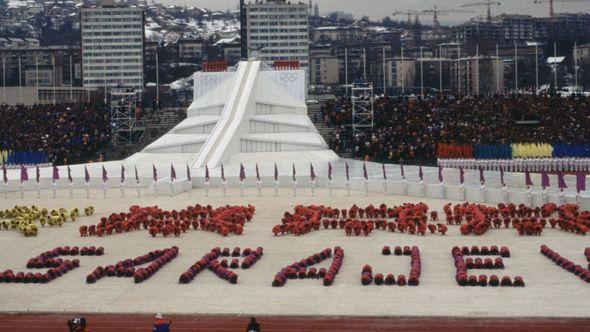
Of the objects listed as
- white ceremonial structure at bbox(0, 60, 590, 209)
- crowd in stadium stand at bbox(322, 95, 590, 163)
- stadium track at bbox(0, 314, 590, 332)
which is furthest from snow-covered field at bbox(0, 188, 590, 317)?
crowd in stadium stand at bbox(322, 95, 590, 163)

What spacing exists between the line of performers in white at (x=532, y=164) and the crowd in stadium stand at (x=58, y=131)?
79.0ft

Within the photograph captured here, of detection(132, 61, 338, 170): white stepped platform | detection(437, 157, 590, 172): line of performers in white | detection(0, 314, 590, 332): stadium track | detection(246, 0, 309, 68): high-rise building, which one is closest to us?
detection(0, 314, 590, 332): stadium track

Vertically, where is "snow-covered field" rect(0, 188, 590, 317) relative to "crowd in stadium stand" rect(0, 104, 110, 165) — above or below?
below

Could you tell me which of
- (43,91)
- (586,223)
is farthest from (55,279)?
(43,91)

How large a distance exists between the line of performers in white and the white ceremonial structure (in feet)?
17.7

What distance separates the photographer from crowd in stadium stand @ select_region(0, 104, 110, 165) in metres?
61.5

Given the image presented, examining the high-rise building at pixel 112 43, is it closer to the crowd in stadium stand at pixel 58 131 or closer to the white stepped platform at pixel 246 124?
the crowd in stadium stand at pixel 58 131

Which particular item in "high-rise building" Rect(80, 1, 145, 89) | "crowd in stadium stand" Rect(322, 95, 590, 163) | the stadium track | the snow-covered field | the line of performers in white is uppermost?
"high-rise building" Rect(80, 1, 145, 89)

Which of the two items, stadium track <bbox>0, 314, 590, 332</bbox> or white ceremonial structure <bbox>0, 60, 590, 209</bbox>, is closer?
stadium track <bbox>0, 314, 590, 332</bbox>

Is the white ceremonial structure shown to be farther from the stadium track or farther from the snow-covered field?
the stadium track

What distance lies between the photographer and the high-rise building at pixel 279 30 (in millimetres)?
151875

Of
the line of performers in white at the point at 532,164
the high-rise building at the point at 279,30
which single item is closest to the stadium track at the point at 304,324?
the line of performers in white at the point at 532,164

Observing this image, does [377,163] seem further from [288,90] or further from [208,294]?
[208,294]

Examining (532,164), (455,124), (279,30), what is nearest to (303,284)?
(532,164)
